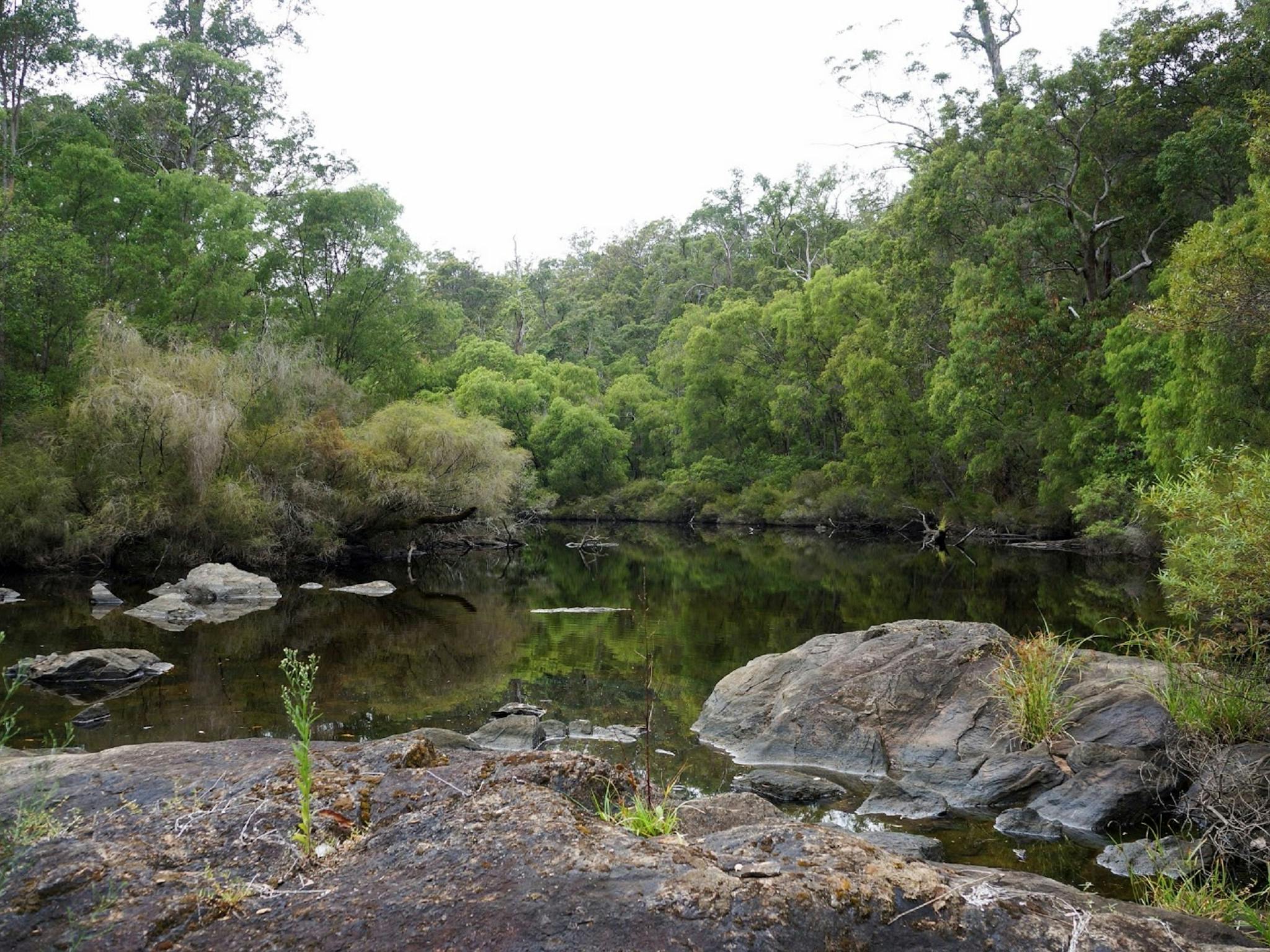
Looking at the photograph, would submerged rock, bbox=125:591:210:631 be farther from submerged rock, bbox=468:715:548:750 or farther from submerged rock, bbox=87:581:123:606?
submerged rock, bbox=468:715:548:750

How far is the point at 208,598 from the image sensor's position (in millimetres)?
20828

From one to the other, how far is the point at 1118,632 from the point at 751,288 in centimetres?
5512

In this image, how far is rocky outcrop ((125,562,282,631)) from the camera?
1777 cm

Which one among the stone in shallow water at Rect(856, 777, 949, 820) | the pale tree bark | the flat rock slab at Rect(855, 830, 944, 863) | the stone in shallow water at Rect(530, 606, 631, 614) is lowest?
the stone in shallow water at Rect(530, 606, 631, 614)

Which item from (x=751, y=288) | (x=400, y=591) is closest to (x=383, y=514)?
(x=400, y=591)

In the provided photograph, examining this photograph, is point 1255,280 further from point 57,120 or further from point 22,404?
point 57,120

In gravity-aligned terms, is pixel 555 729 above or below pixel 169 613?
below

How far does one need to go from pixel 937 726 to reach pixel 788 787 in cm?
204

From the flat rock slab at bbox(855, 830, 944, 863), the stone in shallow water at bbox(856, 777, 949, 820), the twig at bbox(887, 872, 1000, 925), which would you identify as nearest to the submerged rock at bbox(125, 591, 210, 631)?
the stone in shallow water at bbox(856, 777, 949, 820)

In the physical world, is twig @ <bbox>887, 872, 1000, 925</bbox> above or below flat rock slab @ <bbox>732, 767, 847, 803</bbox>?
above

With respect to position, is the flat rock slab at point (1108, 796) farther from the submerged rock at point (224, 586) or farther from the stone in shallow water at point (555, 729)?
the submerged rock at point (224, 586)

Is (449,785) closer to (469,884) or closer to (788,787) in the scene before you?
(469,884)

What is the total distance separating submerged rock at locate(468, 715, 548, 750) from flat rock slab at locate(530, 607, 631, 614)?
350 inches

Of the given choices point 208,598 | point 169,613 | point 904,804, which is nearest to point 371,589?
point 208,598
